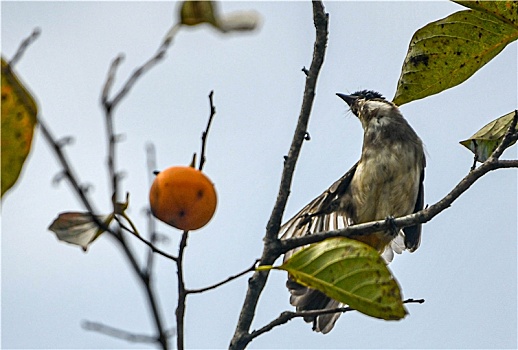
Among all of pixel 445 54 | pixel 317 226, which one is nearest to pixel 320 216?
pixel 317 226

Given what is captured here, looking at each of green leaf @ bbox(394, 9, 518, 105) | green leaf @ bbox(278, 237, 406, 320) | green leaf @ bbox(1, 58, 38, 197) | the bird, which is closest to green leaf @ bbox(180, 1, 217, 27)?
green leaf @ bbox(1, 58, 38, 197)

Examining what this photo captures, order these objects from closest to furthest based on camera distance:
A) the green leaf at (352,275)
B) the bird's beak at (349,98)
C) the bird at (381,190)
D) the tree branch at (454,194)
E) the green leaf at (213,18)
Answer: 1. the green leaf at (213,18)
2. the green leaf at (352,275)
3. the tree branch at (454,194)
4. the bird at (381,190)
5. the bird's beak at (349,98)

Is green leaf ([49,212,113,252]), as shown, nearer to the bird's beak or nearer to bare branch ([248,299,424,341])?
bare branch ([248,299,424,341])

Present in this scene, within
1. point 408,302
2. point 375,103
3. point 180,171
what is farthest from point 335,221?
point 180,171

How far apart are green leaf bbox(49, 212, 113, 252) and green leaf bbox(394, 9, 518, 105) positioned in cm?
118

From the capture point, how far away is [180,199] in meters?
1.69

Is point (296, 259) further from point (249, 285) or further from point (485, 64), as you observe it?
point (485, 64)

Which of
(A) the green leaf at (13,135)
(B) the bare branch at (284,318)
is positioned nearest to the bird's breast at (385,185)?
(B) the bare branch at (284,318)

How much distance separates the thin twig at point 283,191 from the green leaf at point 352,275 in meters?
0.18

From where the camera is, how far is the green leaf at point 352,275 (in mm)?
1849

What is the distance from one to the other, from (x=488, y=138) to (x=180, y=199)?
1290 mm

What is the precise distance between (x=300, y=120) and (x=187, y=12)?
735 mm

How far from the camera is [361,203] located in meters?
4.46

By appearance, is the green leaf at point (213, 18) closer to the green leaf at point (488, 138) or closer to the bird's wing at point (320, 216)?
the green leaf at point (488, 138)
